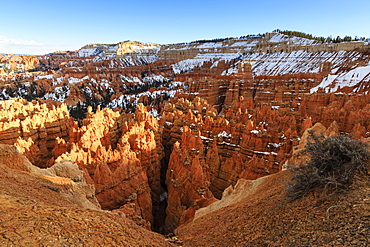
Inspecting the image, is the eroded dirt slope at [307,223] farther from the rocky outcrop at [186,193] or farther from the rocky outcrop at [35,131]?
the rocky outcrop at [35,131]

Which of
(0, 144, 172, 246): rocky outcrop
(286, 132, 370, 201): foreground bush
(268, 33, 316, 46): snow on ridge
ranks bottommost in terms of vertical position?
(0, 144, 172, 246): rocky outcrop

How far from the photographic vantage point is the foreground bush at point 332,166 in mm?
3664

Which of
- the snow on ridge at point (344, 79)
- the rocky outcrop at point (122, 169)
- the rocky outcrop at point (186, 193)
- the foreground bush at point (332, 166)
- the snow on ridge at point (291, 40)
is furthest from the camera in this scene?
the snow on ridge at point (291, 40)

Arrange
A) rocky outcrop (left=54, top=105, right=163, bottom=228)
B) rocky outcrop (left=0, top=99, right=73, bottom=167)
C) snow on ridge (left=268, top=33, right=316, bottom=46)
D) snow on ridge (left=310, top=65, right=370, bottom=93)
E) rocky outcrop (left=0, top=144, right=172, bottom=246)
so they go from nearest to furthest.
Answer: rocky outcrop (left=0, top=144, right=172, bottom=246)
rocky outcrop (left=54, top=105, right=163, bottom=228)
rocky outcrop (left=0, top=99, right=73, bottom=167)
snow on ridge (left=310, top=65, right=370, bottom=93)
snow on ridge (left=268, top=33, right=316, bottom=46)

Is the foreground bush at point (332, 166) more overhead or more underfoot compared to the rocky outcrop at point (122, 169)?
more overhead

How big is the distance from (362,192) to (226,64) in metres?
88.0

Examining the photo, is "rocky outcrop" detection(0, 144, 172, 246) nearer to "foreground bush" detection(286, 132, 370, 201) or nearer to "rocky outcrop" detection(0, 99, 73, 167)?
"foreground bush" detection(286, 132, 370, 201)

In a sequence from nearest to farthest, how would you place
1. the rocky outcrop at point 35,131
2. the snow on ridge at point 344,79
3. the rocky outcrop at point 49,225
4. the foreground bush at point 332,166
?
the rocky outcrop at point 49,225
the foreground bush at point 332,166
the rocky outcrop at point 35,131
the snow on ridge at point 344,79

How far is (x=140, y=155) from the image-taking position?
15.2 meters

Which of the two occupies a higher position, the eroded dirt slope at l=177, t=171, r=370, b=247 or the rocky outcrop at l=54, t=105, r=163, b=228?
the eroded dirt slope at l=177, t=171, r=370, b=247

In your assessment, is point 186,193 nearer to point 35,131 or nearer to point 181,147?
point 181,147

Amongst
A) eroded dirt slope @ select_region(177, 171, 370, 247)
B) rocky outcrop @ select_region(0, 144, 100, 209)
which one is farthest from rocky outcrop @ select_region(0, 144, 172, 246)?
eroded dirt slope @ select_region(177, 171, 370, 247)

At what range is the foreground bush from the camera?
3.66 metres

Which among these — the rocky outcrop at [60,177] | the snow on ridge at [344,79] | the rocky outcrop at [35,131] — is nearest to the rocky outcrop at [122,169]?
the rocky outcrop at [60,177]
